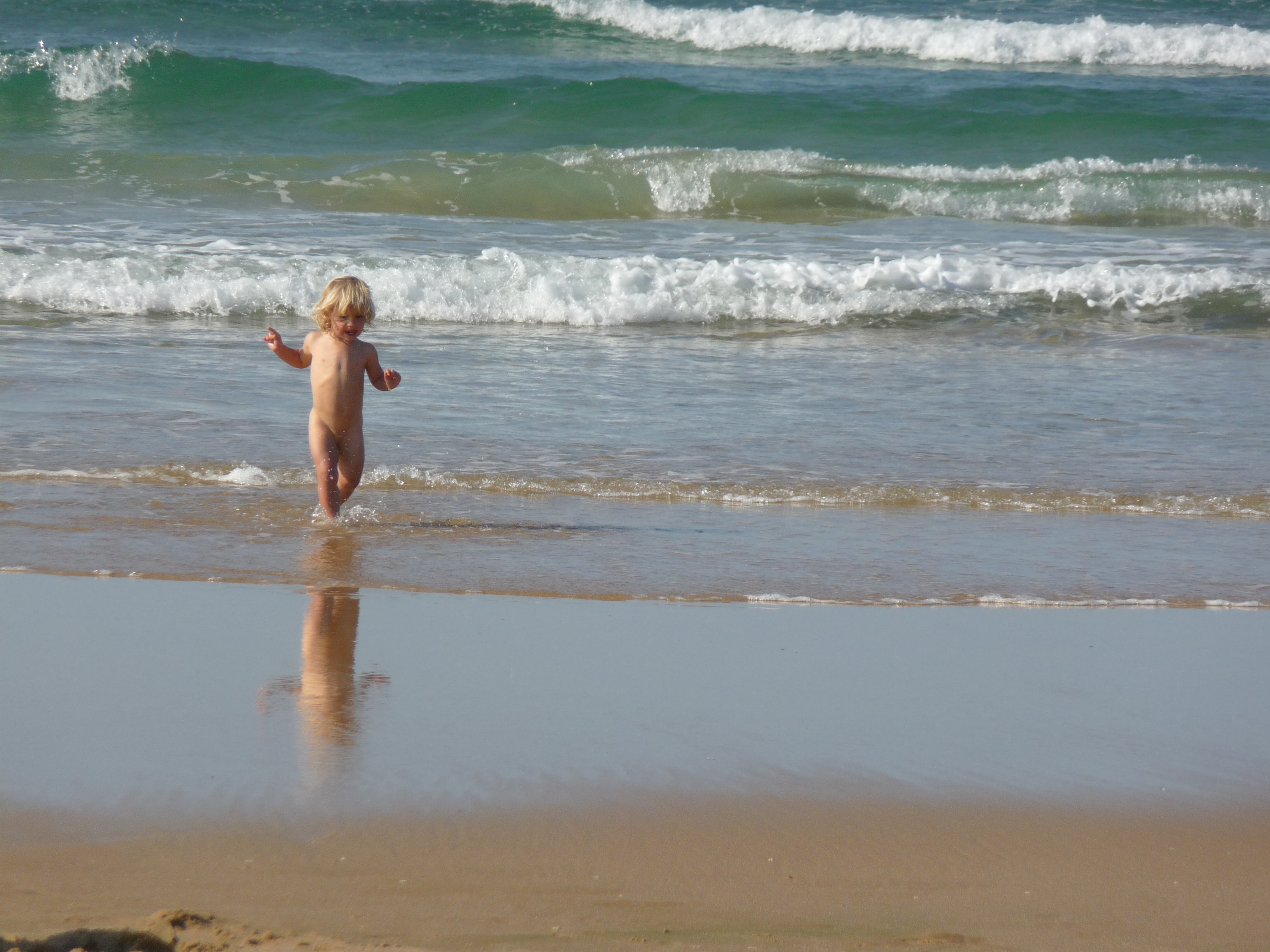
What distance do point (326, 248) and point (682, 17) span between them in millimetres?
12162

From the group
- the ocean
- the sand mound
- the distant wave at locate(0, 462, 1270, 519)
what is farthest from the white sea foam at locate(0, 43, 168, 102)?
the sand mound

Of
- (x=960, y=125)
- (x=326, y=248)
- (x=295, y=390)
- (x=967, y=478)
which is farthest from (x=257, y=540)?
(x=960, y=125)

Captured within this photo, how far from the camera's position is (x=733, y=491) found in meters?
5.60

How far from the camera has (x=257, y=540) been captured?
477cm

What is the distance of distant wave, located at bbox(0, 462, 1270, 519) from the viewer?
5457 millimetres


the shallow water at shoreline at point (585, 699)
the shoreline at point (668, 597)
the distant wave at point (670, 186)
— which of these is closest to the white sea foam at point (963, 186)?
the distant wave at point (670, 186)

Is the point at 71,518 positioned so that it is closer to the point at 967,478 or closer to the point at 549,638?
the point at 549,638

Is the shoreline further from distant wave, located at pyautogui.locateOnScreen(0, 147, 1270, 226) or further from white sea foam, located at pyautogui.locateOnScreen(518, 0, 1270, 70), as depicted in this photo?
white sea foam, located at pyautogui.locateOnScreen(518, 0, 1270, 70)

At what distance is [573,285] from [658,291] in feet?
1.97

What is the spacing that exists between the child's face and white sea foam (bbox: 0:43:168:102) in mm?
13569

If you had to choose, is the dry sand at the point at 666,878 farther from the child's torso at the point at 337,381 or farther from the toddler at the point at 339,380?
the child's torso at the point at 337,381

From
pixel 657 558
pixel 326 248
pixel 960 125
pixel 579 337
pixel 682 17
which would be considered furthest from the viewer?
pixel 682 17

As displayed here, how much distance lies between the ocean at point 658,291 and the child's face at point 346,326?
0.62 meters

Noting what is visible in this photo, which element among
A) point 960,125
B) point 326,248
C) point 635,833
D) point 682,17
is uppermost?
point 682,17
